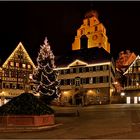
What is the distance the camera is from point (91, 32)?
109 m

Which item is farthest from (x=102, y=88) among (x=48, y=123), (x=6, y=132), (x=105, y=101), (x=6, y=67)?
(x=6, y=132)

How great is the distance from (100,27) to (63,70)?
39.5 m

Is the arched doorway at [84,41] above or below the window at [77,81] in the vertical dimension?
above

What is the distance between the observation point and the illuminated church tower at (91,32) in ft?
352

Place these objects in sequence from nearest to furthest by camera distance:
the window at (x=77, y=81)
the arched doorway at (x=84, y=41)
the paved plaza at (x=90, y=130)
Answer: the paved plaza at (x=90, y=130), the window at (x=77, y=81), the arched doorway at (x=84, y=41)

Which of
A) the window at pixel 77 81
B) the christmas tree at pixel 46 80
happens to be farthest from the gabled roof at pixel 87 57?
the christmas tree at pixel 46 80

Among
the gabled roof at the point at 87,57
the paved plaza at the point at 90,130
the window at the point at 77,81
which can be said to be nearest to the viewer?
the paved plaza at the point at 90,130

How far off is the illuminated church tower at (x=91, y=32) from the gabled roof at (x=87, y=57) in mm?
28566

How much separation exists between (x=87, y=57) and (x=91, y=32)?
37.4 metres

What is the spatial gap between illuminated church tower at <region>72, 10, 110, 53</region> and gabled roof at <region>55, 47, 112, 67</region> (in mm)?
28566

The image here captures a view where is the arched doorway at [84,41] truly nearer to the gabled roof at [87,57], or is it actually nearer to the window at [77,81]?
the gabled roof at [87,57]

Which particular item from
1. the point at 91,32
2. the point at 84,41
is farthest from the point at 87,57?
the point at 91,32

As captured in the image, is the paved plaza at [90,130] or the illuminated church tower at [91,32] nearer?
the paved plaza at [90,130]

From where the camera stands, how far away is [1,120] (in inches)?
965
